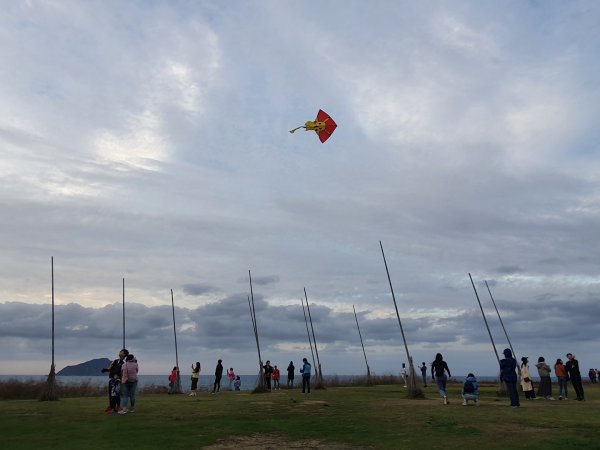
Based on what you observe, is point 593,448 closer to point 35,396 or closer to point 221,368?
point 221,368

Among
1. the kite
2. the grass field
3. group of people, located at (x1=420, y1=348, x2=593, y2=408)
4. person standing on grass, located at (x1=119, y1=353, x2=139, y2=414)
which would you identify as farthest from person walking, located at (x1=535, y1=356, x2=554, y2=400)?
person standing on grass, located at (x1=119, y1=353, x2=139, y2=414)

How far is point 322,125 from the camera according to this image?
20.5 metres

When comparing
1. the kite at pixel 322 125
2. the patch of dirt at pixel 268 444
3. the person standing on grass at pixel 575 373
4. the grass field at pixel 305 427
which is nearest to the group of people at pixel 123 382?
the grass field at pixel 305 427

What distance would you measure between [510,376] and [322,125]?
1205cm

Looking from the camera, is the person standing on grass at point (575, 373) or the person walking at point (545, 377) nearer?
the person standing on grass at point (575, 373)

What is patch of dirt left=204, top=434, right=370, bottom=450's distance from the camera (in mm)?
10828

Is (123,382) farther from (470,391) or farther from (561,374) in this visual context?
(561,374)

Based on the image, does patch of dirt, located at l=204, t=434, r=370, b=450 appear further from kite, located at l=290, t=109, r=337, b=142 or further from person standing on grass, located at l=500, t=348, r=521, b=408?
kite, located at l=290, t=109, r=337, b=142

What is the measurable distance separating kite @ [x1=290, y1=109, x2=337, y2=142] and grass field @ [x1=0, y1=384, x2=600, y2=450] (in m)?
10.9

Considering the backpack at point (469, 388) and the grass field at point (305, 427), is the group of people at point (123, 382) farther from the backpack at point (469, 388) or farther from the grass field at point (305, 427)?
the backpack at point (469, 388)

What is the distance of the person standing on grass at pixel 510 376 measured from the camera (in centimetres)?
1786

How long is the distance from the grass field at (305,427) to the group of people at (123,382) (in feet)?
1.95

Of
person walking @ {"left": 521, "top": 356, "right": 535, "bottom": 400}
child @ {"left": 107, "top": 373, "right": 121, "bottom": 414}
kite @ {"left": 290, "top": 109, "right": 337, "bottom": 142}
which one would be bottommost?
person walking @ {"left": 521, "top": 356, "right": 535, "bottom": 400}

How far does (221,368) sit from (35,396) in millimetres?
10270
